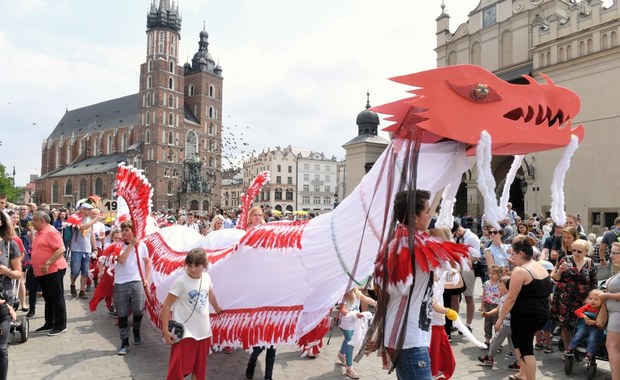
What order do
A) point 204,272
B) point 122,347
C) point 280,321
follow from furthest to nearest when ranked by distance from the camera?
point 122,347 → point 204,272 → point 280,321

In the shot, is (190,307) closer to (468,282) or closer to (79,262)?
(468,282)

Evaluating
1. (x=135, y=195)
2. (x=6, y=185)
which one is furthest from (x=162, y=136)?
(x=135, y=195)

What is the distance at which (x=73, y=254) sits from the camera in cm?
918

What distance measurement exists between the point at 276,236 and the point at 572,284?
4.04 metres

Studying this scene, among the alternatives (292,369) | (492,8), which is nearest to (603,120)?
(492,8)

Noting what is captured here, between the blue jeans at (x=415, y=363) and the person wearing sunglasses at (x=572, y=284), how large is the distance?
368 cm

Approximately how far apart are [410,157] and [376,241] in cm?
78

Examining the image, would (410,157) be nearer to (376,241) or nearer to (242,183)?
(376,241)

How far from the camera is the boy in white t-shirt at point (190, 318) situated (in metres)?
3.99

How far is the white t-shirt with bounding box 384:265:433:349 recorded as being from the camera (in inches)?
115

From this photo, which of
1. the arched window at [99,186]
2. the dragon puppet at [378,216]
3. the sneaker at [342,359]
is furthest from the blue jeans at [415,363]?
the arched window at [99,186]

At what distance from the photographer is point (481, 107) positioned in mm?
3105

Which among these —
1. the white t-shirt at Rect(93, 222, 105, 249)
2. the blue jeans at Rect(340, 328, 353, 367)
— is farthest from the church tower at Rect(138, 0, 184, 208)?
the blue jeans at Rect(340, 328, 353, 367)

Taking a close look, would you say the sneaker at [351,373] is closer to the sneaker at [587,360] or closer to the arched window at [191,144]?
the sneaker at [587,360]
